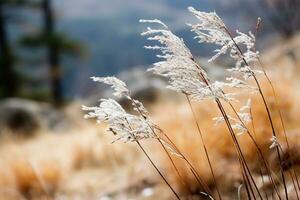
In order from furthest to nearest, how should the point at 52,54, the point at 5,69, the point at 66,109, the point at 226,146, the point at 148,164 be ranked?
the point at 52,54
the point at 5,69
the point at 66,109
the point at 148,164
the point at 226,146

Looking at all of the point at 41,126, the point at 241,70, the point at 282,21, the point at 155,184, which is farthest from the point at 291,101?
the point at 282,21

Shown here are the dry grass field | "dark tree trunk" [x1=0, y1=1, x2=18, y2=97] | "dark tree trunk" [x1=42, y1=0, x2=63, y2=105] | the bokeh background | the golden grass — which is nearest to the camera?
the golden grass

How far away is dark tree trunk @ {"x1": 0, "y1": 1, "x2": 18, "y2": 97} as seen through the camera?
68.5 feet

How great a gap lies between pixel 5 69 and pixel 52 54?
6.92ft

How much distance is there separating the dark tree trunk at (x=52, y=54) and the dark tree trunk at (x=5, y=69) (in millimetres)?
1371

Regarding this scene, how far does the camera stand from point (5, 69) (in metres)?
21.0

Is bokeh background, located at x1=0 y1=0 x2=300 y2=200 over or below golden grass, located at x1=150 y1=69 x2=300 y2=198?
below

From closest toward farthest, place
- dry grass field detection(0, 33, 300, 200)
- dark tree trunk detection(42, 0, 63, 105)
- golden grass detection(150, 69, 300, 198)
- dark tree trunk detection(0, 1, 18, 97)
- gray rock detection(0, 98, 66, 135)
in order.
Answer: golden grass detection(150, 69, 300, 198) < dry grass field detection(0, 33, 300, 200) < gray rock detection(0, 98, 66, 135) < dark tree trunk detection(0, 1, 18, 97) < dark tree trunk detection(42, 0, 63, 105)

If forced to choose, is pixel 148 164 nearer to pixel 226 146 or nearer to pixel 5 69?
pixel 226 146

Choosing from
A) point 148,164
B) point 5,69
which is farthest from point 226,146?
point 5,69

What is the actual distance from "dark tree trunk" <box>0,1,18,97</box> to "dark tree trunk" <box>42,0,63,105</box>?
1.37 meters

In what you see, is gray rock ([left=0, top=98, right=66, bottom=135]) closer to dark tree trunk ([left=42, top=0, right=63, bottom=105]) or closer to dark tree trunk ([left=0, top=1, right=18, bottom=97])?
dark tree trunk ([left=0, top=1, right=18, bottom=97])

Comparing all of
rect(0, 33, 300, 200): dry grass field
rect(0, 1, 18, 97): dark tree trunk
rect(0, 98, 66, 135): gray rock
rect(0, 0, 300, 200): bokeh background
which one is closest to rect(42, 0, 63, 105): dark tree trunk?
rect(0, 0, 300, 200): bokeh background

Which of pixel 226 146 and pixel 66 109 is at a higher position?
pixel 226 146
